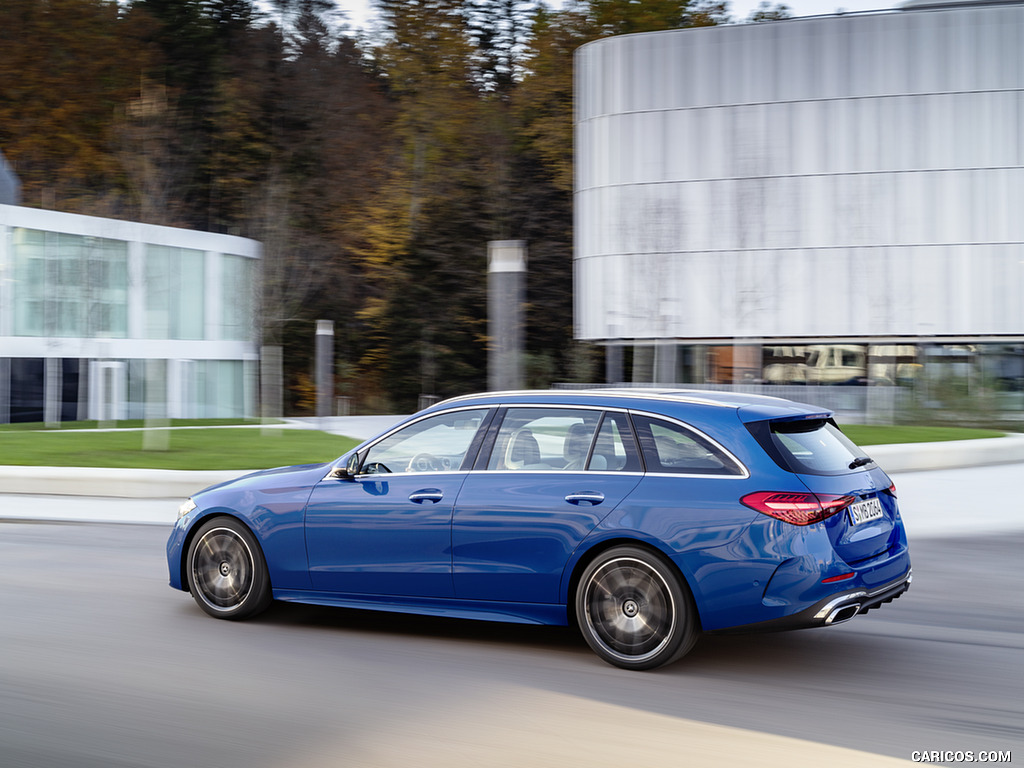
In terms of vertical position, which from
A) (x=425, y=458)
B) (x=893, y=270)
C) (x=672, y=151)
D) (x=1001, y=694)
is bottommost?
(x=1001, y=694)

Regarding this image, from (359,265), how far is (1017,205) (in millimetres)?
28196

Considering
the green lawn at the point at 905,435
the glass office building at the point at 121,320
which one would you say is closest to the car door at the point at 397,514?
the green lawn at the point at 905,435

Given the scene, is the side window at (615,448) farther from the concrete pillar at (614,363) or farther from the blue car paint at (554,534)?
the concrete pillar at (614,363)

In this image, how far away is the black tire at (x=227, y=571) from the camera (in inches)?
292

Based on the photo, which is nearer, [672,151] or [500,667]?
[500,667]

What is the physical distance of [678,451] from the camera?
6254 millimetres

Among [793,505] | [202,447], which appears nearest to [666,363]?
[202,447]

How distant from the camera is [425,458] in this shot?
6965 mm

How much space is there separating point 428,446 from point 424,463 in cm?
12

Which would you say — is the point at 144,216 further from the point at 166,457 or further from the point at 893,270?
the point at 893,270

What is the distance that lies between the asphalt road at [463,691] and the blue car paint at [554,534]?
38 cm

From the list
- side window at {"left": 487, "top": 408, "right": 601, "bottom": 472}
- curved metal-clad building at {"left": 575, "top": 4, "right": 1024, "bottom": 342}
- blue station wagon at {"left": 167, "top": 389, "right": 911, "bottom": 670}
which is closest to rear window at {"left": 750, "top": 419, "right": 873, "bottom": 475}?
blue station wagon at {"left": 167, "top": 389, "right": 911, "bottom": 670}

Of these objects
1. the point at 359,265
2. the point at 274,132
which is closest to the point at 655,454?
the point at 359,265

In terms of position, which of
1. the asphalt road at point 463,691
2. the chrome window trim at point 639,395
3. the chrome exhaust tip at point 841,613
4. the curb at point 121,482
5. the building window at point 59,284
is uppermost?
the building window at point 59,284
